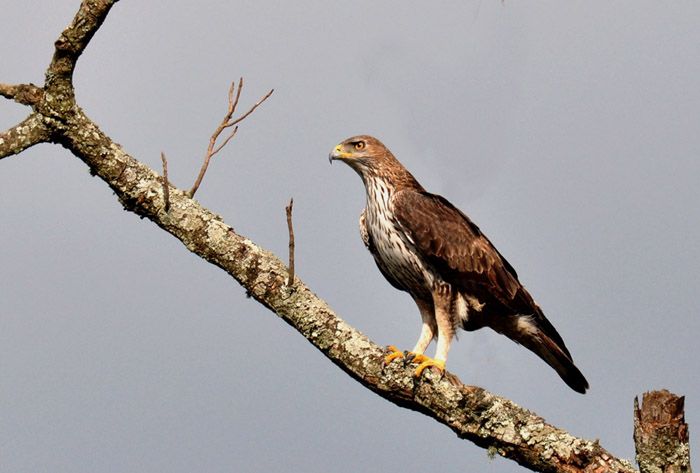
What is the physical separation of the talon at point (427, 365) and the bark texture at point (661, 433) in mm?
1510

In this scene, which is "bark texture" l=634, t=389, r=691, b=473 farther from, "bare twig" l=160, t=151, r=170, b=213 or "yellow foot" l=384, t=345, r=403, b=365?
"bare twig" l=160, t=151, r=170, b=213

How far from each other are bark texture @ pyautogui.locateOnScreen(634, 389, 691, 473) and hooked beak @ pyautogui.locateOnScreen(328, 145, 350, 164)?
4471 mm

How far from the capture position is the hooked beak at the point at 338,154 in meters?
9.35

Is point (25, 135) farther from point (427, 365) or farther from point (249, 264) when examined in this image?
point (427, 365)

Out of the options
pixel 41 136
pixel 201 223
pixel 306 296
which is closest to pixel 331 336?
pixel 306 296

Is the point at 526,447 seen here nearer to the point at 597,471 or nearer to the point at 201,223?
the point at 597,471

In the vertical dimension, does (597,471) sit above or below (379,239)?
below

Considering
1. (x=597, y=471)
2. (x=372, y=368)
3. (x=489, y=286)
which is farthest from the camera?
(x=489, y=286)

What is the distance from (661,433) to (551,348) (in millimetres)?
2795

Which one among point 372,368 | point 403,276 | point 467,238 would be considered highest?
point 467,238

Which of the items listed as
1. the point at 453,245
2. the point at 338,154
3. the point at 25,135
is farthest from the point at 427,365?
the point at 25,135

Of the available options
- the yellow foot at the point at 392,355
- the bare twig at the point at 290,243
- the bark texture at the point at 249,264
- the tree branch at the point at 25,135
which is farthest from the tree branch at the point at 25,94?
the yellow foot at the point at 392,355

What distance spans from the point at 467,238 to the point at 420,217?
479mm

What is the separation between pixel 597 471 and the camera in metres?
5.96
